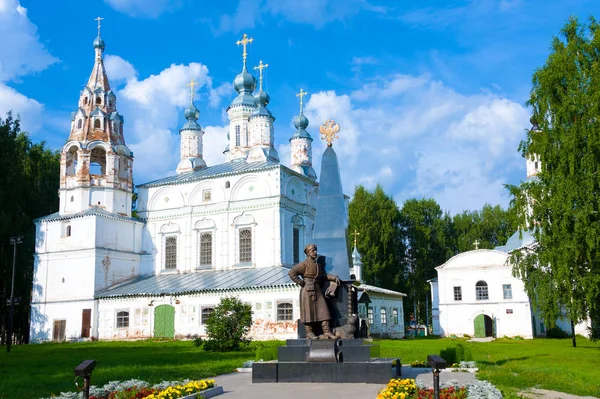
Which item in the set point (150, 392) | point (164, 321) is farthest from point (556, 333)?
point (150, 392)

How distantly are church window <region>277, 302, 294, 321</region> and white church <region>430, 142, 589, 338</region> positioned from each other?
11.2 metres

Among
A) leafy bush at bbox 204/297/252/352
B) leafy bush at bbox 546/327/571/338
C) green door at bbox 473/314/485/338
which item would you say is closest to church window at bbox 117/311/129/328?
leafy bush at bbox 204/297/252/352

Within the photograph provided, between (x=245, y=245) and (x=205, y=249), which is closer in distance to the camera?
(x=245, y=245)

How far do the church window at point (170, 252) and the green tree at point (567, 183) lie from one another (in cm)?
1969

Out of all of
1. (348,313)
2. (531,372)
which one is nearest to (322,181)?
(348,313)

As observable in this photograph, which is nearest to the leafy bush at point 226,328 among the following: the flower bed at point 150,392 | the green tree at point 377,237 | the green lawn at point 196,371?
the green lawn at point 196,371

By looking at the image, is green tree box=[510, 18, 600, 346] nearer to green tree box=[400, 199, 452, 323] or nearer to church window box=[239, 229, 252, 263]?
church window box=[239, 229, 252, 263]

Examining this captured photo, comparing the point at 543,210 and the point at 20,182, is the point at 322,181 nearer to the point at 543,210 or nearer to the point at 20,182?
the point at 543,210

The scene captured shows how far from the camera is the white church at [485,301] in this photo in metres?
31.6

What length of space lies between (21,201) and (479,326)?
1019 inches

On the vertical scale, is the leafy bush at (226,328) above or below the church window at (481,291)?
below

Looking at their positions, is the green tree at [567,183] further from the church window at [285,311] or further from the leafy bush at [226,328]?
the church window at [285,311]

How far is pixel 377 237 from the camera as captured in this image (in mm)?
42812

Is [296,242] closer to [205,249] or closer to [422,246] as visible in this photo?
[205,249]
